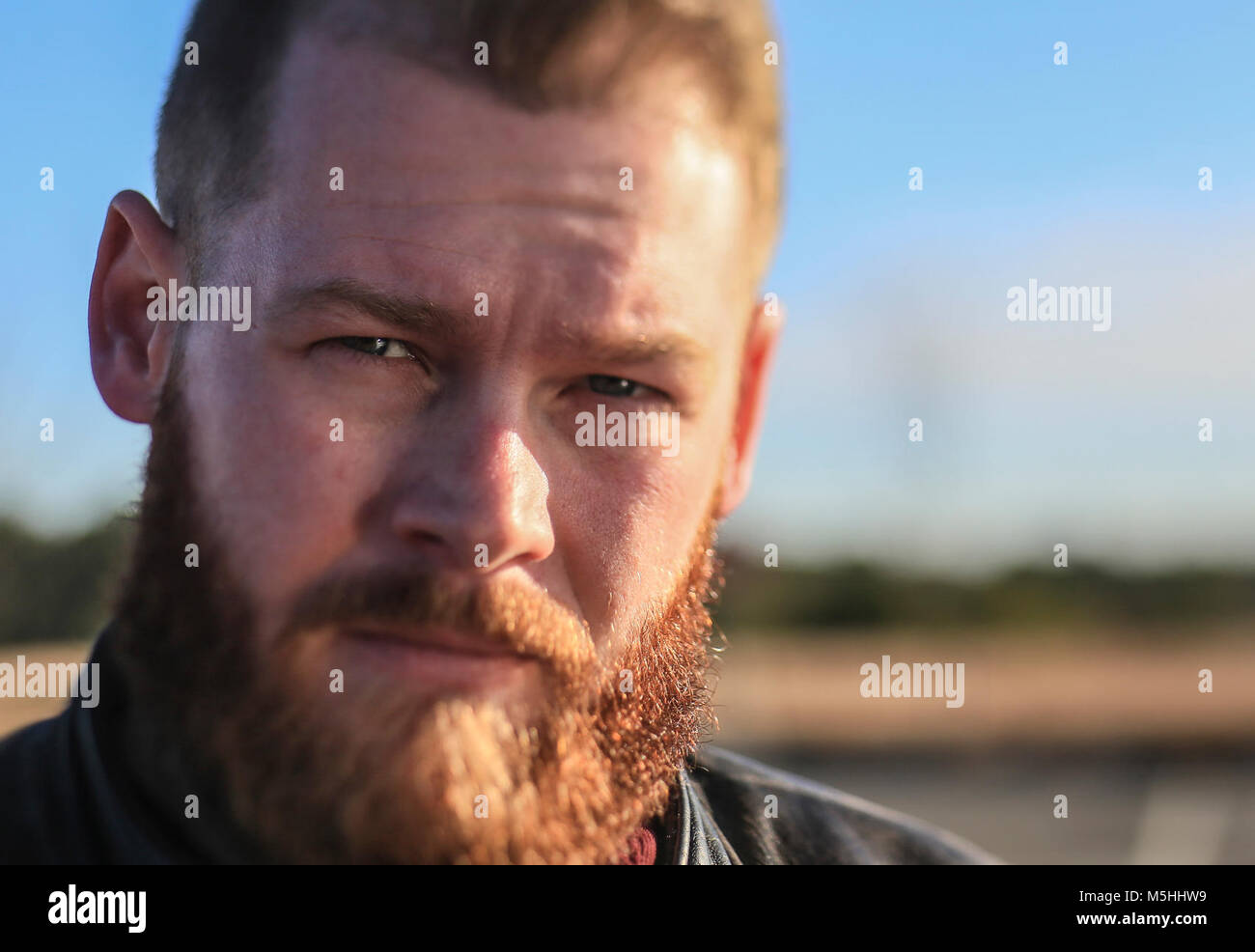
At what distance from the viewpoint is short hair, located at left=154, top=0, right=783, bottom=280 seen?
1386mm

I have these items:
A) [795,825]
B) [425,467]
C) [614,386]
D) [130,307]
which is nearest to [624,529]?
[614,386]

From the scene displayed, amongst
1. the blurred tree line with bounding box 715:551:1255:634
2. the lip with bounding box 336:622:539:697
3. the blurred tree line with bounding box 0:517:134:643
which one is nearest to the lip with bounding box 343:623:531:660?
the lip with bounding box 336:622:539:697

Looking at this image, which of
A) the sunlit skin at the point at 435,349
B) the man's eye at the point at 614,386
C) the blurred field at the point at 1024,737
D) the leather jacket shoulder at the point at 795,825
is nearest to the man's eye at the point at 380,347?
the sunlit skin at the point at 435,349

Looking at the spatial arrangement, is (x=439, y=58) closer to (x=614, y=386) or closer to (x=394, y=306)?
(x=394, y=306)

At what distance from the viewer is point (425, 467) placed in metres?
1.33

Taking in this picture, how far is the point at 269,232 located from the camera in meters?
1.40

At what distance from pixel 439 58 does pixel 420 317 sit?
35 cm

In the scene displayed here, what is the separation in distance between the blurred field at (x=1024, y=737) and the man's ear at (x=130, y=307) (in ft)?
36.6

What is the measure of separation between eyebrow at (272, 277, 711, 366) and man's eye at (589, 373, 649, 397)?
0.11 feet

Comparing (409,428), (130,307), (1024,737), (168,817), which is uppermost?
(130,307)

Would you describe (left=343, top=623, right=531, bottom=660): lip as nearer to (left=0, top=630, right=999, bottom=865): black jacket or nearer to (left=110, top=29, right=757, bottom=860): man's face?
(left=110, top=29, right=757, bottom=860): man's face
